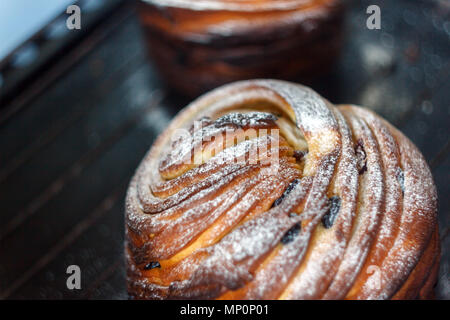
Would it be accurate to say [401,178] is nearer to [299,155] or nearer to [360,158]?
[360,158]

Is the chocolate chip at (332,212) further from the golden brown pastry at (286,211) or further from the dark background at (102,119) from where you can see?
the dark background at (102,119)

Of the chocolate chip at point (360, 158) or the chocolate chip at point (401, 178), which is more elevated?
the chocolate chip at point (360, 158)

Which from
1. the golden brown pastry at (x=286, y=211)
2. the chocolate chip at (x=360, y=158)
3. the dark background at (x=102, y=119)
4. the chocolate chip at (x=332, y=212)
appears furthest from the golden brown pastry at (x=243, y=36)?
the chocolate chip at (x=332, y=212)

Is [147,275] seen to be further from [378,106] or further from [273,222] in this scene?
[378,106]

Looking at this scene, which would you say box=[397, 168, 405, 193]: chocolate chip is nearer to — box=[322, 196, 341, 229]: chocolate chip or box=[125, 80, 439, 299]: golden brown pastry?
box=[125, 80, 439, 299]: golden brown pastry

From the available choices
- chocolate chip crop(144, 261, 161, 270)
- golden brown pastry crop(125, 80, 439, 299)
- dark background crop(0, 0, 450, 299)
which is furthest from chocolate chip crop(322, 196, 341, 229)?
dark background crop(0, 0, 450, 299)

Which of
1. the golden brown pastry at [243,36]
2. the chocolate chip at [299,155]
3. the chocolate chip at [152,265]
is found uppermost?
the golden brown pastry at [243,36]
